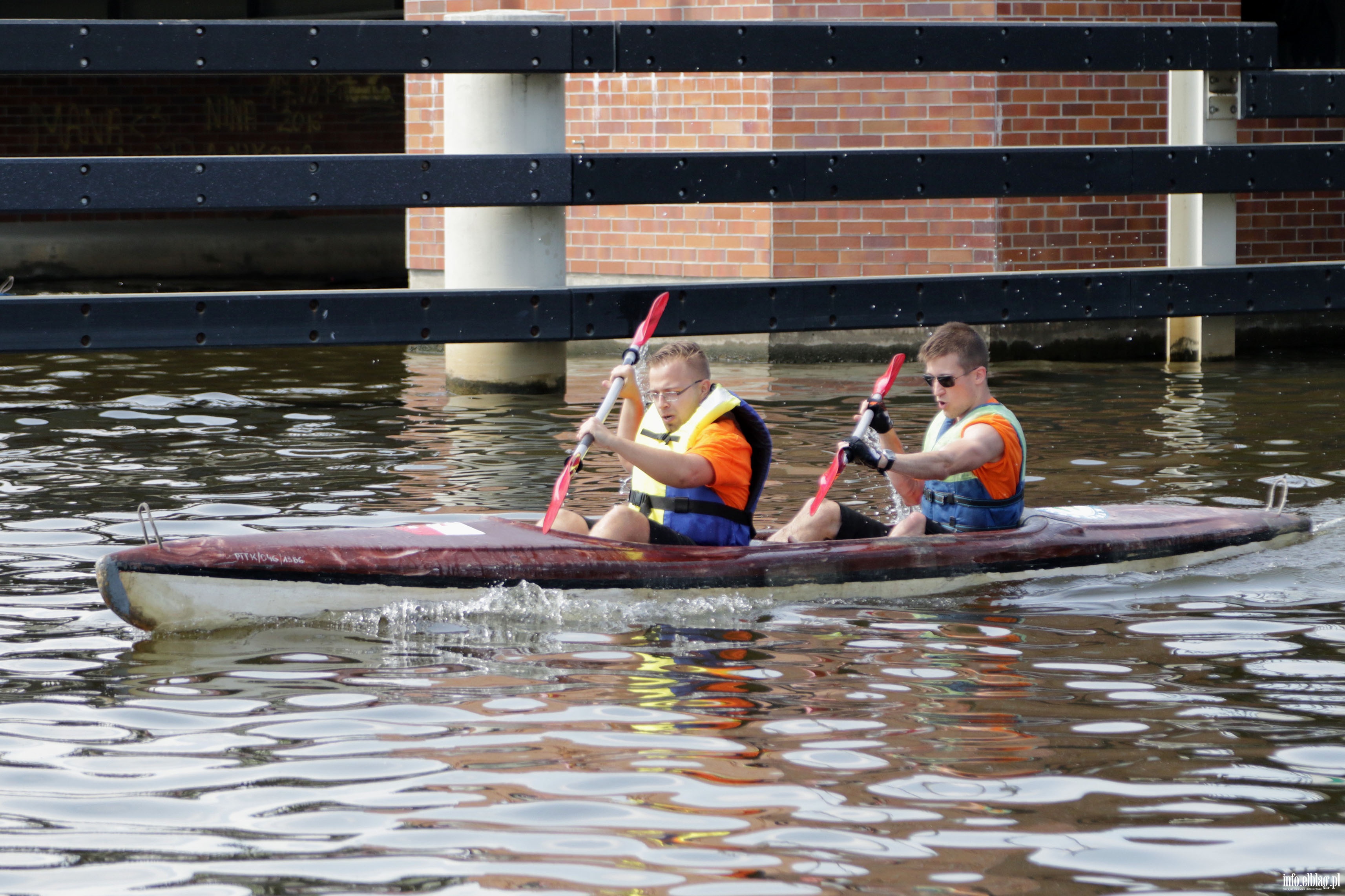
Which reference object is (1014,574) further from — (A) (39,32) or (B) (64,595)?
(A) (39,32)

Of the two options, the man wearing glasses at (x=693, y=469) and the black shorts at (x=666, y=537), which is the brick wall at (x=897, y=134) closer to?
the man wearing glasses at (x=693, y=469)

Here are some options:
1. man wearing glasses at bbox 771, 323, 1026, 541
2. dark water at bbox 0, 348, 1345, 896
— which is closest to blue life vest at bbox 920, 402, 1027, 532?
man wearing glasses at bbox 771, 323, 1026, 541

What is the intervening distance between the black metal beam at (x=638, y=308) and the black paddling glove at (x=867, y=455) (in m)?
4.16

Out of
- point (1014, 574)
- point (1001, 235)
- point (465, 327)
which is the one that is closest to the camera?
point (1014, 574)

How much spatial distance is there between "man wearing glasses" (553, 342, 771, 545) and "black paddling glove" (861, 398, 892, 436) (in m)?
0.39

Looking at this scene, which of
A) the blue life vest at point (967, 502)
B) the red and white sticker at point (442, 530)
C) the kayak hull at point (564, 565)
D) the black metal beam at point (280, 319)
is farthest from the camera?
the black metal beam at point (280, 319)

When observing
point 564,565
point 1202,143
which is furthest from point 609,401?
point 1202,143

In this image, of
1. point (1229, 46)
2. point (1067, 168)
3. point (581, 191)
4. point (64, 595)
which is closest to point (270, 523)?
point (64, 595)

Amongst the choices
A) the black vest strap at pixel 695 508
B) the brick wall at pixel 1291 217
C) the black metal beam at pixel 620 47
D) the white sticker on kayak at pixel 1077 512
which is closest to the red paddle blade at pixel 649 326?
the black vest strap at pixel 695 508

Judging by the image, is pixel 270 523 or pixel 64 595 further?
pixel 270 523

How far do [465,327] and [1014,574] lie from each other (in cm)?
453

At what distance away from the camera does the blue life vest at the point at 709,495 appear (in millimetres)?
6363

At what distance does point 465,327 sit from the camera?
33.7ft

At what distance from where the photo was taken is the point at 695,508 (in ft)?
20.9
